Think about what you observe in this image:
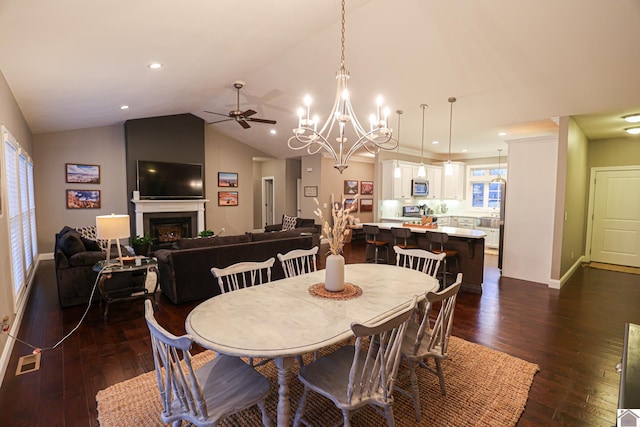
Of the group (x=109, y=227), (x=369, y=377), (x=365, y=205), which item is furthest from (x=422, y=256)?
(x=365, y=205)

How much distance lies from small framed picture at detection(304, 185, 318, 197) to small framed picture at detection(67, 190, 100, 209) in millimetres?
5064

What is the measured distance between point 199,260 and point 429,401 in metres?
2.98

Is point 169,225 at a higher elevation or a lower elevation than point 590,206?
lower

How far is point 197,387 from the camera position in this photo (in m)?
1.39

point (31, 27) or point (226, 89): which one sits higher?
point (226, 89)

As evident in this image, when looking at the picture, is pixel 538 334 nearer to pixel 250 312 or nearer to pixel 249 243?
pixel 250 312

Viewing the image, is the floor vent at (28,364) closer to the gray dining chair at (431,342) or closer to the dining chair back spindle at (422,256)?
the gray dining chair at (431,342)

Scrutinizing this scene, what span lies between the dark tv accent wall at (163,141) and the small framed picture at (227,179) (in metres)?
0.81

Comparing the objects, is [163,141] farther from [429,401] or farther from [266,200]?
[429,401]

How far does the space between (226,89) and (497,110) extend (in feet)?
15.5

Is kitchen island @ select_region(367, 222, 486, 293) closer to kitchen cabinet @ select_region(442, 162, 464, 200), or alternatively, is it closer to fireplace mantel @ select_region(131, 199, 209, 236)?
kitchen cabinet @ select_region(442, 162, 464, 200)

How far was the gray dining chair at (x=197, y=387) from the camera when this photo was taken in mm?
1379

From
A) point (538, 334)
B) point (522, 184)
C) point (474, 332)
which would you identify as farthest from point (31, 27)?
point (522, 184)

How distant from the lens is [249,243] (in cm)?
434
